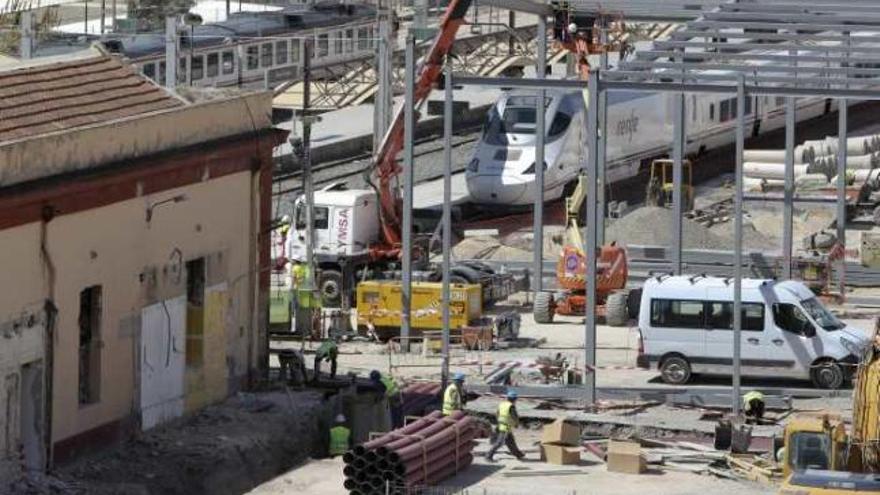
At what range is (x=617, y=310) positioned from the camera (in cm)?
4872

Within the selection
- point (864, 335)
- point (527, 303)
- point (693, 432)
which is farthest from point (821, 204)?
point (693, 432)

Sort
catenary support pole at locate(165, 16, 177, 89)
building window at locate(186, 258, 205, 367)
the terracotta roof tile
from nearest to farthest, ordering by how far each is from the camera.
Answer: the terracotta roof tile
building window at locate(186, 258, 205, 367)
catenary support pole at locate(165, 16, 177, 89)

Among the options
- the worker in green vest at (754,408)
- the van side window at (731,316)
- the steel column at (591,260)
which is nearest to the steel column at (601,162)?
the van side window at (731,316)

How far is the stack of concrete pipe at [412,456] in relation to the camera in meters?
34.8

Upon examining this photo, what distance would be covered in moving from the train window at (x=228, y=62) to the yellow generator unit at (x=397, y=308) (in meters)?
29.1

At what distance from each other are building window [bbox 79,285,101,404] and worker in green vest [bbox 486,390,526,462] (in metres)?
5.12

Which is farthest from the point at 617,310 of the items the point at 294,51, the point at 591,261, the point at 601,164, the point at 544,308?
the point at 294,51

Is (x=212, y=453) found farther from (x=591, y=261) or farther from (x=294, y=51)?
(x=294, y=51)

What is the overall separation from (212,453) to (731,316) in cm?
920

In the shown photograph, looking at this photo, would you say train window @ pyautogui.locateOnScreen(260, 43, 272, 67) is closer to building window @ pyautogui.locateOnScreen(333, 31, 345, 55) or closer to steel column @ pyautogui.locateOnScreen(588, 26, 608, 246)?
building window @ pyautogui.locateOnScreen(333, 31, 345, 55)

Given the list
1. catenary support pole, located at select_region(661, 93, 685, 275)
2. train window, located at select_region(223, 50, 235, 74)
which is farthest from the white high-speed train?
train window, located at select_region(223, 50, 235, 74)

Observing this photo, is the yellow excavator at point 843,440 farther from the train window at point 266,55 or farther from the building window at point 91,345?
the train window at point 266,55

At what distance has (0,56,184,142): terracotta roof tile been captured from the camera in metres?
37.3

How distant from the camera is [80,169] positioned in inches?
1425
